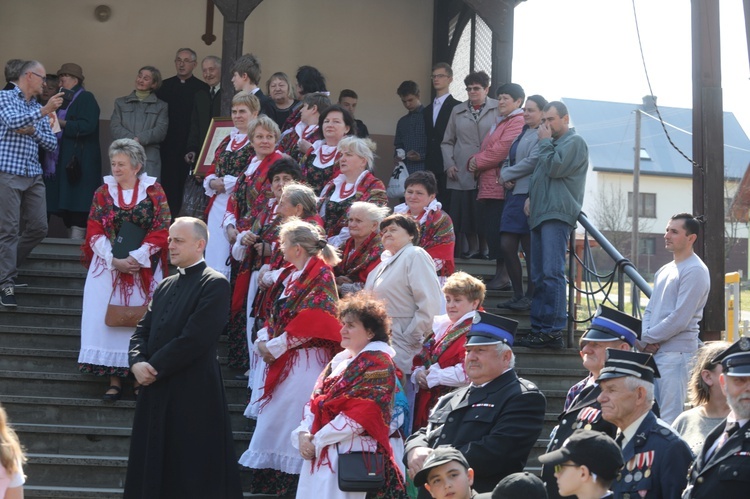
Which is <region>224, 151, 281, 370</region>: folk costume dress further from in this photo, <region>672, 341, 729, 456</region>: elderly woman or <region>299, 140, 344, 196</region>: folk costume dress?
<region>672, 341, 729, 456</region>: elderly woman

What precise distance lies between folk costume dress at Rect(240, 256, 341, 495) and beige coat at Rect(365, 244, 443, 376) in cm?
40

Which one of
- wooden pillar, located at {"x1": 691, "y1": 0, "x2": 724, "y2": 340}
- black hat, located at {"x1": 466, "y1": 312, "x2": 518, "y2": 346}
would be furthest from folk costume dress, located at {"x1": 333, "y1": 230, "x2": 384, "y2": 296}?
wooden pillar, located at {"x1": 691, "y1": 0, "x2": 724, "y2": 340}

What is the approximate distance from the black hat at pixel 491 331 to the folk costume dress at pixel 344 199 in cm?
281

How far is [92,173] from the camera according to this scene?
10.9 metres

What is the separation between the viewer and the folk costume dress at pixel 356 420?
5703 mm

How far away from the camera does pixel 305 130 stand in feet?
30.2

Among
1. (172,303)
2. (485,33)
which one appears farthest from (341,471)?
(485,33)

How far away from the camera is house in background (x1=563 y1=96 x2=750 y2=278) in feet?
161

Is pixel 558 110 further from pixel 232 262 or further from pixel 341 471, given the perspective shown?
pixel 341 471

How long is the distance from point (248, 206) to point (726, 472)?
4.91 meters

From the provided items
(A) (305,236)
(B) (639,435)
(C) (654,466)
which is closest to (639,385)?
(B) (639,435)

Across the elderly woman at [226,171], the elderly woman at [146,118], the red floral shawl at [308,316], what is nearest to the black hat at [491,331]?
the red floral shawl at [308,316]

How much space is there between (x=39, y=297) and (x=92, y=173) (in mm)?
2133

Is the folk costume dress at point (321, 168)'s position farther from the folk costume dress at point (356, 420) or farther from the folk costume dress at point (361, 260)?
the folk costume dress at point (356, 420)
